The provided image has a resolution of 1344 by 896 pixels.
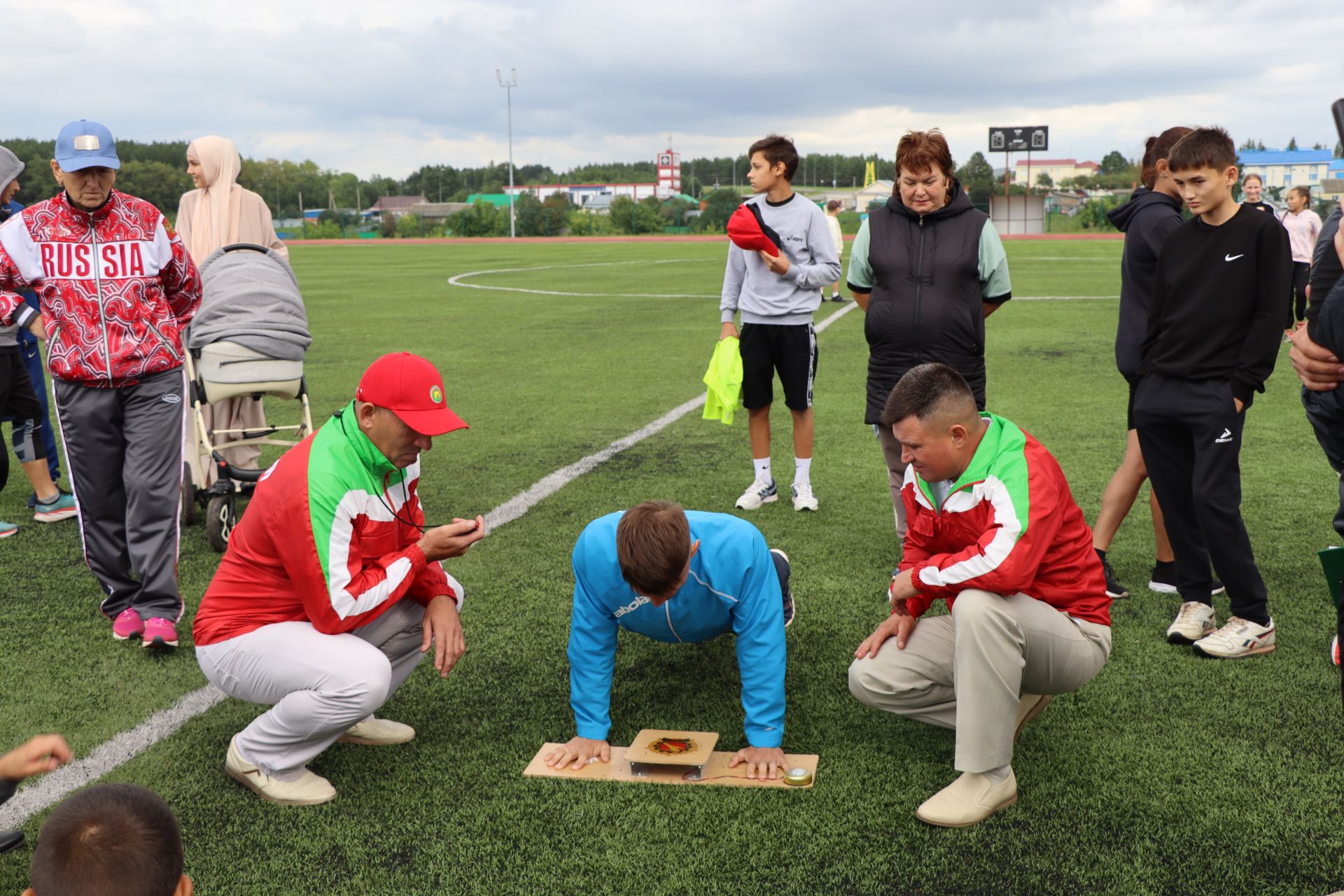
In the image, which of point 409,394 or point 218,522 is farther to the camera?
point 218,522

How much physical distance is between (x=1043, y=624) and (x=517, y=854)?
5.55 ft

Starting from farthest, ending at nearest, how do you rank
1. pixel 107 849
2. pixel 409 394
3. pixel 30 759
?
pixel 409 394
pixel 30 759
pixel 107 849

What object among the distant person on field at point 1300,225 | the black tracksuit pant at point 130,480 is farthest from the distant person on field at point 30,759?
the distant person on field at point 1300,225

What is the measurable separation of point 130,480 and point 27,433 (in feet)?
8.05

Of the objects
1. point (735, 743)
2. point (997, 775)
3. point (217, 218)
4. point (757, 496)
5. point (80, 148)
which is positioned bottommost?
point (735, 743)

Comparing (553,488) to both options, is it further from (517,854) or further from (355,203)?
(355,203)

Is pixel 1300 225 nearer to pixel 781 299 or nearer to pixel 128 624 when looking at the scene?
pixel 781 299

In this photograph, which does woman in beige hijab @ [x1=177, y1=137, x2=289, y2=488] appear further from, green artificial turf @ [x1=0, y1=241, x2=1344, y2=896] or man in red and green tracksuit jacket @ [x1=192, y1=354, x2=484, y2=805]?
man in red and green tracksuit jacket @ [x1=192, y1=354, x2=484, y2=805]

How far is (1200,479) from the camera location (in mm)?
4234

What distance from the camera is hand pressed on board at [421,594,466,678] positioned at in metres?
Result: 3.53

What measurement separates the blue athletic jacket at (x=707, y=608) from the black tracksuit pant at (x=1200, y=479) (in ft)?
6.03

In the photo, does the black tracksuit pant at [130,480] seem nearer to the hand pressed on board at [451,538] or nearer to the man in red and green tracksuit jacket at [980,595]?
the hand pressed on board at [451,538]

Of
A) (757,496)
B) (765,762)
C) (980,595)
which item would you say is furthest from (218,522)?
(980,595)

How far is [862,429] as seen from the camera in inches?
345
